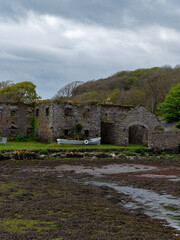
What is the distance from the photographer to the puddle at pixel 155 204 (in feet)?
31.1

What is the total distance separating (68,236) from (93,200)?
4.31m

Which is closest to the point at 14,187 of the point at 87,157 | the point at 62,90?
the point at 87,157

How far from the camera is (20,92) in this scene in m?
52.8

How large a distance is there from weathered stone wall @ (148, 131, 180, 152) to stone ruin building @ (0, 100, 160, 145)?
423cm

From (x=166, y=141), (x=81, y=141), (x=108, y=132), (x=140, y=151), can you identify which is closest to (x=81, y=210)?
(x=140, y=151)

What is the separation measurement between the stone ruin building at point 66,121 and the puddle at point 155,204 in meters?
21.3

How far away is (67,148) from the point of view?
2936 centimetres

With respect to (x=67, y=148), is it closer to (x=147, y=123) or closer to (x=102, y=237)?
(x=147, y=123)

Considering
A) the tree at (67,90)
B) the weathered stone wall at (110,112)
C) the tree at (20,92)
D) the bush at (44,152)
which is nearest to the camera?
the bush at (44,152)

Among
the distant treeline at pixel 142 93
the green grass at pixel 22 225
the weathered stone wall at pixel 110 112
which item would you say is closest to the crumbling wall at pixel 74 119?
the weathered stone wall at pixel 110 112

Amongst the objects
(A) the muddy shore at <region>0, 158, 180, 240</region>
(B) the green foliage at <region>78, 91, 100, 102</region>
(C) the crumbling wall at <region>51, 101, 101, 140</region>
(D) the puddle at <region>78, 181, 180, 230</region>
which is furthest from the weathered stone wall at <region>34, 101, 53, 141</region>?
(B) the green foliage at <region>78, 91, 100, 102</region>

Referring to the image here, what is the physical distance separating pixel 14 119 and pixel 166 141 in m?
18.5

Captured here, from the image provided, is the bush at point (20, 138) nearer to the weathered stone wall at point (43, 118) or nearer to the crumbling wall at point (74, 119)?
the weathered stone wall at point (43, 118)

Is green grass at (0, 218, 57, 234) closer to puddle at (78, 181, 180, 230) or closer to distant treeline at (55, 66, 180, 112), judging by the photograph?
puddle at (78, 181, 180, 230)
